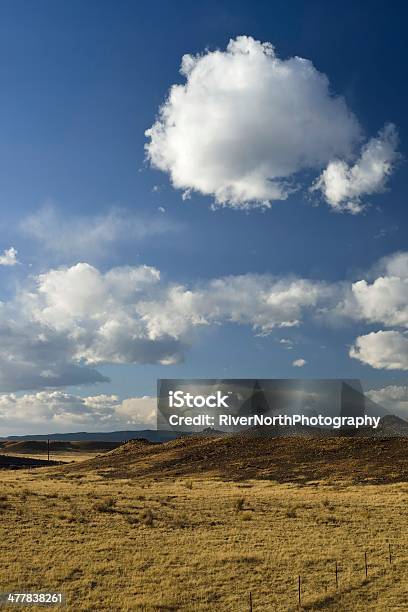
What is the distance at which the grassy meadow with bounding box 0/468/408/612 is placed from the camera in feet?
65.4

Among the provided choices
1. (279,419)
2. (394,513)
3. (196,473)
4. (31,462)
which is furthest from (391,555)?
(31,462)

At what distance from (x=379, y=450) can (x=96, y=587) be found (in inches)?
2485

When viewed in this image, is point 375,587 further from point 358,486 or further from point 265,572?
point 358,486

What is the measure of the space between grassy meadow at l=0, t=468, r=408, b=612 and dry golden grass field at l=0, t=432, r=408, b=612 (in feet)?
0.18

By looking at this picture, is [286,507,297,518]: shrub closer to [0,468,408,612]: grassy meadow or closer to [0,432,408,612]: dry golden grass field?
[0,468,408,612]: grassy meadow

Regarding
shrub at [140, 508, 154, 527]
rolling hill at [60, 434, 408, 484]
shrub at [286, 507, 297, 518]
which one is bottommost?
rolling hill at [60, 434, 408, 484]

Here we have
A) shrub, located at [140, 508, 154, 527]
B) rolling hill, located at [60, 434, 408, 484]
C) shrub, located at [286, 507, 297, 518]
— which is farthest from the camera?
rolling hill, located at [60, 434, 408, 484]

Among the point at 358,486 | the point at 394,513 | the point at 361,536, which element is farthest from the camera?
the point at 358,486

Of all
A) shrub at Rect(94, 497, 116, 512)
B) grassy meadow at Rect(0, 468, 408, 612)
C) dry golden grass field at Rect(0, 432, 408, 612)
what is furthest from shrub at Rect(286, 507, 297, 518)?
shrub at Rect(94, 497, 116, 512)

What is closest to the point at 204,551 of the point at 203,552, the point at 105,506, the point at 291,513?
the point at 203,552

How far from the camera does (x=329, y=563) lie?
24.4 metres

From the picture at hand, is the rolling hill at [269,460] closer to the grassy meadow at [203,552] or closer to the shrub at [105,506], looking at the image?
the grassy meadow at [203,552]

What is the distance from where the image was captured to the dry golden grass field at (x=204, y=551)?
1994 cm

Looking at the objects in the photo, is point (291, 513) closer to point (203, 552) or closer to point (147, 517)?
point (147, 517)
